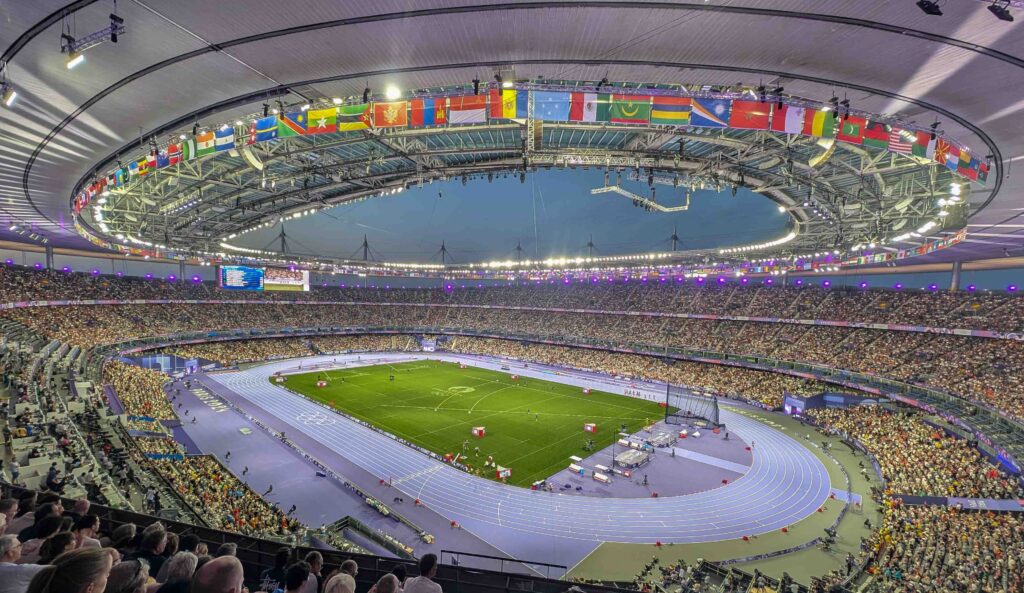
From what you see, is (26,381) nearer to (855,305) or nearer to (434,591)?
(434,591)

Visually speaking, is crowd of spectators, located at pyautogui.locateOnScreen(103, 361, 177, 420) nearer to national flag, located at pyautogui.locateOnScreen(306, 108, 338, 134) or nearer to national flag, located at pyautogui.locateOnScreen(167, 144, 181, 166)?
national flag, located at pyautogui.locateOnScreen(167, 144, 181, 166)

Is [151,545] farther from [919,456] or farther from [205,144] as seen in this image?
[919,456]

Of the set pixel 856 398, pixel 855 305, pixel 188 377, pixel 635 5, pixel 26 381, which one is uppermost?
pixel 635 5

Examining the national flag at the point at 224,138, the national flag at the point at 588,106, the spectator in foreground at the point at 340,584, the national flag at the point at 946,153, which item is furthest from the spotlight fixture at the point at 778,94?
the national flag at the point at 224,138

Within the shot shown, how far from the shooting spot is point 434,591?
3.50m

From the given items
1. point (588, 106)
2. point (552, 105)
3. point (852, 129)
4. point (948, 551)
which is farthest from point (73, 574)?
point (948, 551)

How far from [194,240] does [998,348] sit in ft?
193

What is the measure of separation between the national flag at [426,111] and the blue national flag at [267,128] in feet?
11.5

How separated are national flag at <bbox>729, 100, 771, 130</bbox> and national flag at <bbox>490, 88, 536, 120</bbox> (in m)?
4.74

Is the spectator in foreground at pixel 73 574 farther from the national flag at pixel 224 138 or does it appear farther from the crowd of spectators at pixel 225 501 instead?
the crowd of spectators at pixel 225 501

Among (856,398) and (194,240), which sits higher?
(194,240)

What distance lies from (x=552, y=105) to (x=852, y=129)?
709 cm

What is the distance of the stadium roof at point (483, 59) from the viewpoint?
22.6 feet

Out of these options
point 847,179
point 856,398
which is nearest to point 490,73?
point 847,179
